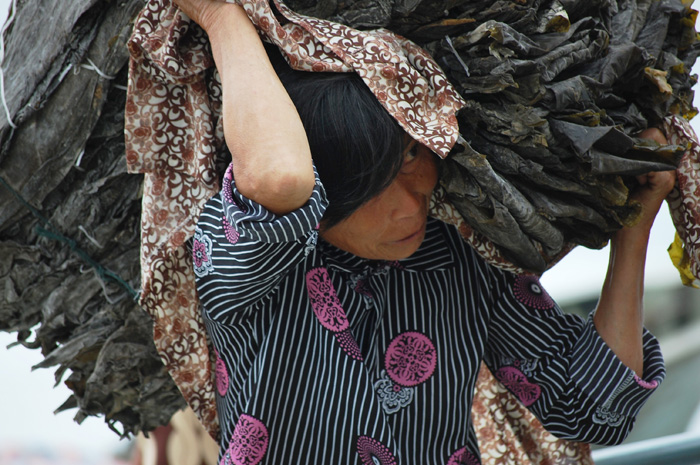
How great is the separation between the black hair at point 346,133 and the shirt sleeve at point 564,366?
1.13 feet

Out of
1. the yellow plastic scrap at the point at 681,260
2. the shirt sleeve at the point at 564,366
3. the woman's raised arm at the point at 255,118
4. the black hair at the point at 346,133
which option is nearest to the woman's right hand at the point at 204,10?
the woman's raised arm at the point at 255,118

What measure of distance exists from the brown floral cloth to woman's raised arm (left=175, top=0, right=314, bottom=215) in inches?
1.2

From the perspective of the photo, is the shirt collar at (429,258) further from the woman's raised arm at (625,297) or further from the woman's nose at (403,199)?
the woman's raised arm at (625,297)

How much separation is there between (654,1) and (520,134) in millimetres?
313

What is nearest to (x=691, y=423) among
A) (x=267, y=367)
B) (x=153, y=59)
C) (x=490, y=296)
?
(x=490, y=296)

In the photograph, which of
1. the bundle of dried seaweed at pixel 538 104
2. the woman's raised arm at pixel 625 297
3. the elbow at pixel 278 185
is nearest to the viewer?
the elbow at pixel 278 185

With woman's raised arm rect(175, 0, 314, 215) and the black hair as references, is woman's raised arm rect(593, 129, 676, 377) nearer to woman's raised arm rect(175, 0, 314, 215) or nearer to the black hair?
the black hair

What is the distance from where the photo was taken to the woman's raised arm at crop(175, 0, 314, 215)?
72 centimetres

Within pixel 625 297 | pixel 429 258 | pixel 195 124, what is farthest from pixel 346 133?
pixel 625 297

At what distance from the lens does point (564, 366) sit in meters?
1.05

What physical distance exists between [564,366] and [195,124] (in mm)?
634

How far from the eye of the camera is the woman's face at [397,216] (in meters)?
0.88

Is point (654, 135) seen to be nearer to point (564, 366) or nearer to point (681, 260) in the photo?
point (681, 260)

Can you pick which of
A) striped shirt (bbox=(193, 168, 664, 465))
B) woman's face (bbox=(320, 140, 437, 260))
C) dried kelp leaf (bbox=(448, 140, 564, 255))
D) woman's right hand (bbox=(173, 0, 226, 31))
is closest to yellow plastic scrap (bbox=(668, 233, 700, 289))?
striped shirt (bbox=(193, 168, 664, 465))
